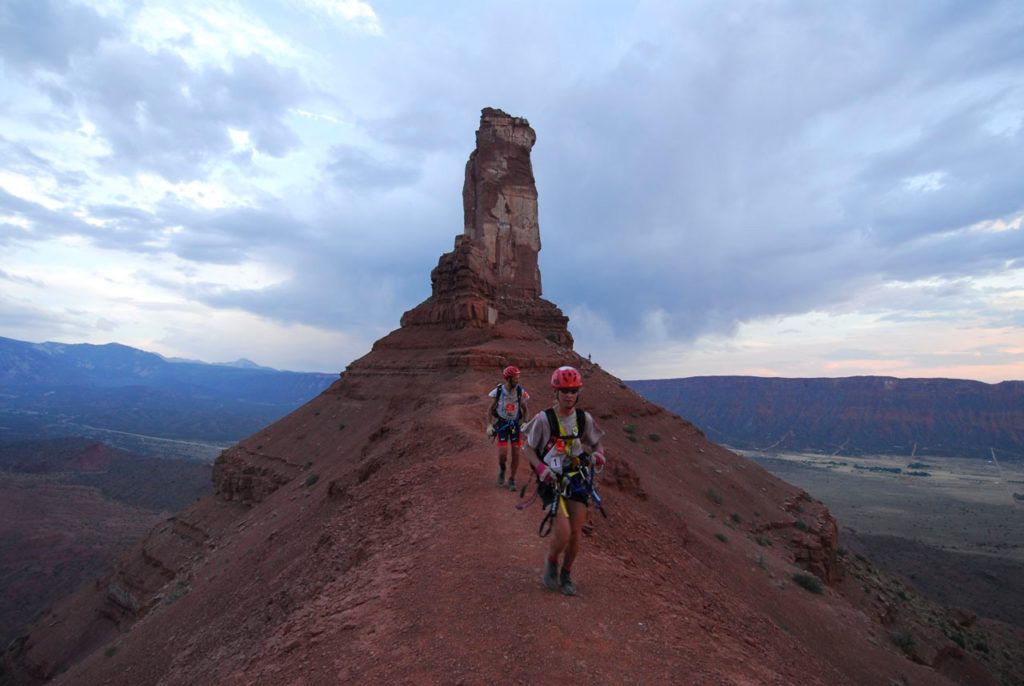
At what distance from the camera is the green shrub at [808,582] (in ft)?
46.7

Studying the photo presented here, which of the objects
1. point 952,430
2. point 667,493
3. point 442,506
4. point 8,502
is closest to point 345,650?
point 442,506

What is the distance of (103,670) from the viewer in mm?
12617

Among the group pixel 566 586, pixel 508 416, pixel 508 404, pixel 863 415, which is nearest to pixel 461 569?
pixel 566 586

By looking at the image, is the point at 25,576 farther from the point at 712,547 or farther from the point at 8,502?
the point at 712,547

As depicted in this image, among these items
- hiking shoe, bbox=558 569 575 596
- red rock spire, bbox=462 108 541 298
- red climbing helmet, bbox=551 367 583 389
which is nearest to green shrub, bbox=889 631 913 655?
hiking shoe, bbox=558 569 575 596

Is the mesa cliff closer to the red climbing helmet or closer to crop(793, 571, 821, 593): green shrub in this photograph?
crop(793, 571, 821, 593): green shrub

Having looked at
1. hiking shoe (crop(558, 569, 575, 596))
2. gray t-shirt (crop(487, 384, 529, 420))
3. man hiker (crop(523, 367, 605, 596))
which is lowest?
hiking shoe (crop(558, 569, 575, 596))

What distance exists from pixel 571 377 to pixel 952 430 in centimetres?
13951

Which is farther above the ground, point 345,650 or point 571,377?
point 571,377

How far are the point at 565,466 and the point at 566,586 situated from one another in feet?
4.08

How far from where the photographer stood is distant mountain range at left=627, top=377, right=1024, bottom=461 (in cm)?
10625

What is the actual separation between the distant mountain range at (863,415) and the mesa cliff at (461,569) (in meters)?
99.4

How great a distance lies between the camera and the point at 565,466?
5496 mm

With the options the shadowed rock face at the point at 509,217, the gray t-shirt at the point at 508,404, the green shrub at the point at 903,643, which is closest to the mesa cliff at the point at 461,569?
the green shrub at the point at 903,643
